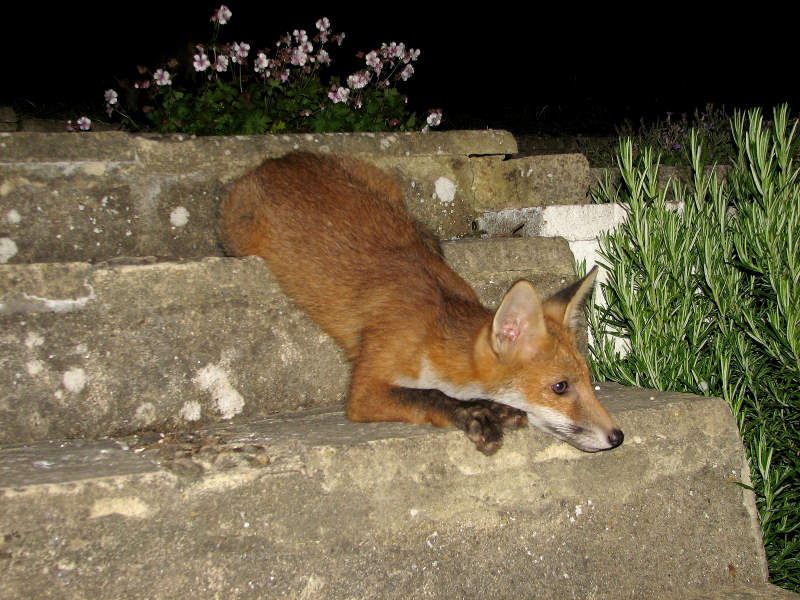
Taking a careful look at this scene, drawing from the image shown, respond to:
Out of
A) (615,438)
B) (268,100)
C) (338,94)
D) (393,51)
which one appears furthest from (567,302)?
(393,51)

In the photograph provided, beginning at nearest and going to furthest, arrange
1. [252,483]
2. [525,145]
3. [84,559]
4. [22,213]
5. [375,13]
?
[84,559] → [252,483] → [22,213] → [525,145] → [375,13]

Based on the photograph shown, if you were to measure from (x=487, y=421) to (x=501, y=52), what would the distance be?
11.6 meters

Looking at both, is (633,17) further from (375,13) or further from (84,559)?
(84,559)

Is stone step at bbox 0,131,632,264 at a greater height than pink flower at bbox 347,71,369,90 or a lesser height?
lesser

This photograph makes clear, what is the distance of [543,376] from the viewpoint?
2.49 metres

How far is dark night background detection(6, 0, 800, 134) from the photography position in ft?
28.6

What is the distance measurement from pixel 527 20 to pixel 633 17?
2125 mm

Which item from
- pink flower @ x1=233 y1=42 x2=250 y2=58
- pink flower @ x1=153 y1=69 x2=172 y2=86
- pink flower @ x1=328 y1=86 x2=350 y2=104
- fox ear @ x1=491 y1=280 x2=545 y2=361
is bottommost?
fox ear @ x1=491 y1=280 x2=545 y2=361

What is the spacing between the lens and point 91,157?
3.05 meters

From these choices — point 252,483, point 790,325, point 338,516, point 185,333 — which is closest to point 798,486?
point 790,325

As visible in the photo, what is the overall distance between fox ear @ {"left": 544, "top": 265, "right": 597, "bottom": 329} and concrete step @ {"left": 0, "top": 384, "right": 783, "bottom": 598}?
0.43 meters

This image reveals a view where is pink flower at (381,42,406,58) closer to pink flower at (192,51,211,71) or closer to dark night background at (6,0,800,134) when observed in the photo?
pink flower at (192,51,211,71)

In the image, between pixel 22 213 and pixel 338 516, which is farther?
pixel 22 213

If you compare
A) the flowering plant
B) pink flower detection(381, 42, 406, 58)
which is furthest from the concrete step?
pink flower detection(381, 42, 406, 58)
